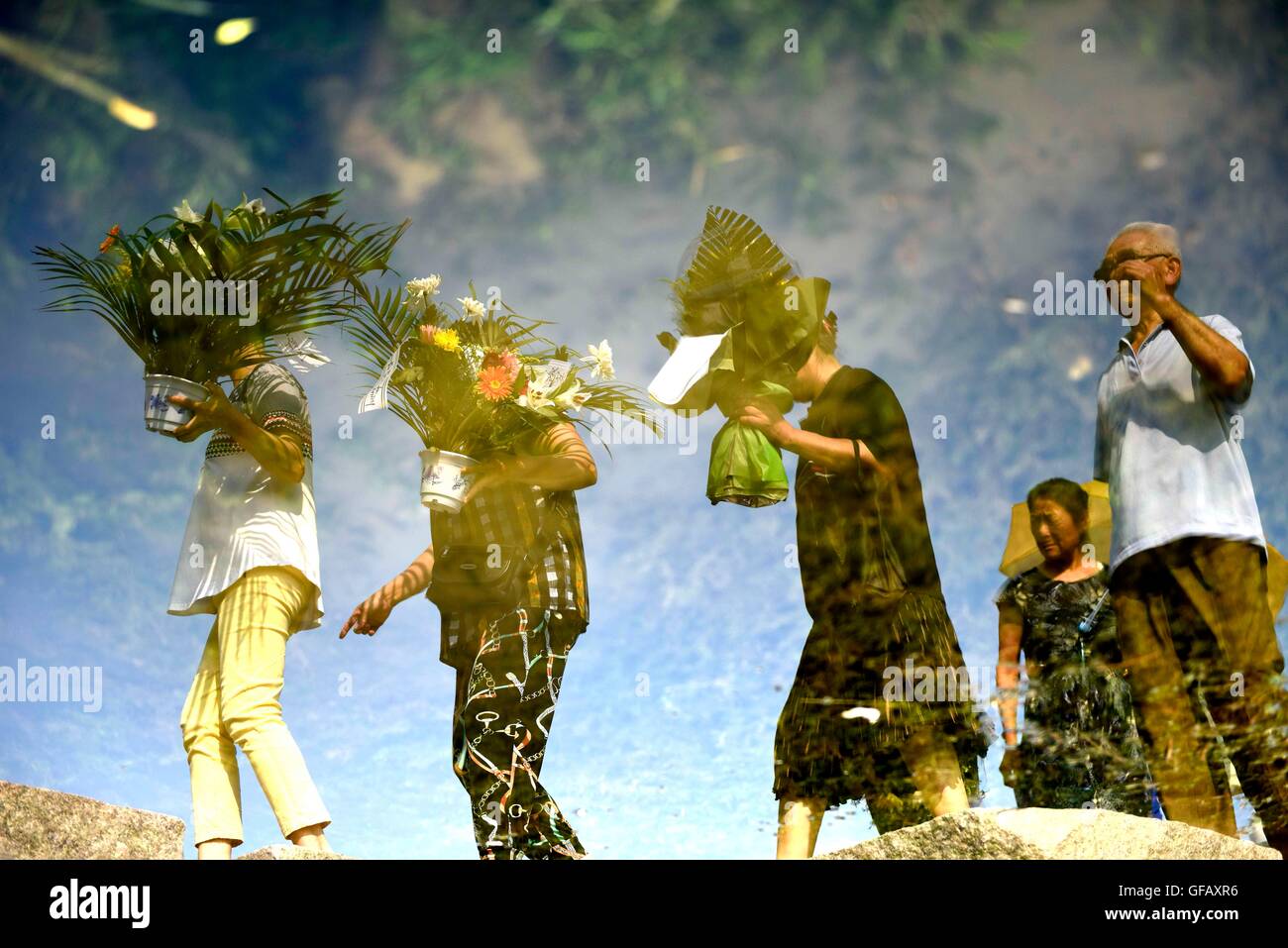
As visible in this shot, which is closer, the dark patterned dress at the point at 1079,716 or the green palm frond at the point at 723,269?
the dark patterned dress at the point at 1079,716

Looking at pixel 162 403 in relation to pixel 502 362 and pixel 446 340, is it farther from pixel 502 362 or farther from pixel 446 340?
pixel 502 362

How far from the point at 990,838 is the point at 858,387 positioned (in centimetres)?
139

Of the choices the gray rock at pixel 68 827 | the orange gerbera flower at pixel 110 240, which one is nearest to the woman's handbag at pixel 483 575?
the gray rock at pixel 68 827

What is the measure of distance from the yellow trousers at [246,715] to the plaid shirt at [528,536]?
49 centimetres

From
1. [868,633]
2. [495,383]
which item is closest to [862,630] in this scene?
[868,633]

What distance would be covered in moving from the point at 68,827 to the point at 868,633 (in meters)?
2.63

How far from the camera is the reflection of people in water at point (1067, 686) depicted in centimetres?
375

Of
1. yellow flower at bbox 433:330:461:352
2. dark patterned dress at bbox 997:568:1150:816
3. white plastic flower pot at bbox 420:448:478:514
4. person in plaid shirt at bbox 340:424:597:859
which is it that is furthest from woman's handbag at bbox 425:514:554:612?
dark patterned dress at bbox 997:568:1150:816

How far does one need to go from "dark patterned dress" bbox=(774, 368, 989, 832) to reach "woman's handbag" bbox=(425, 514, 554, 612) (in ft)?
2.93

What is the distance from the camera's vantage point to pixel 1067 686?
12.6 feet

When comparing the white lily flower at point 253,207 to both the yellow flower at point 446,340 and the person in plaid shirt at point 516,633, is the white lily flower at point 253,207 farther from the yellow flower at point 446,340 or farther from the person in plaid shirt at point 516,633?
the person in plaid shirt at point 516,633
